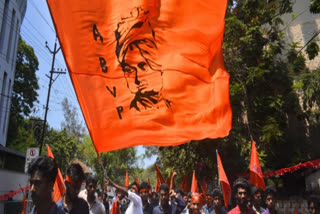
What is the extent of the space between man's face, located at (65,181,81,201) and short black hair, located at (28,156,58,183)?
1.12 meters

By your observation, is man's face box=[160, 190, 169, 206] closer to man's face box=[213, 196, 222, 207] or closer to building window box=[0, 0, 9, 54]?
man's face box=[213, 196, 222, 207]

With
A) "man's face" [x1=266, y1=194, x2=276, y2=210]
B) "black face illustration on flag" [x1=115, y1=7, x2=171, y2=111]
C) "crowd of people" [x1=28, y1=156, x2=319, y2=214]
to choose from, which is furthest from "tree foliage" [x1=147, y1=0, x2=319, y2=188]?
"black face illustration on flag" [x1=115, y1=7, x2=171, y2=111]

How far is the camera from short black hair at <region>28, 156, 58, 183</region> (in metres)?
2.35

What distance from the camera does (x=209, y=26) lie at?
504 cm

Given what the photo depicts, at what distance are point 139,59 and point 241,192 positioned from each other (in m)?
2.10

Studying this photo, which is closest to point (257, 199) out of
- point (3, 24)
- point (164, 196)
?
point (164, 196)

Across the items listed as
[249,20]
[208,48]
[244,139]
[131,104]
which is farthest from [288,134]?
[131,104]

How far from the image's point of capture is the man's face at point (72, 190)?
11.3 ft

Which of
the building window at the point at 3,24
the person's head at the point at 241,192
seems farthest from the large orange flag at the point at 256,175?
the building window at the point at 3,24

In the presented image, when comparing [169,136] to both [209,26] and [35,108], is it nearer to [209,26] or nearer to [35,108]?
[209,26]

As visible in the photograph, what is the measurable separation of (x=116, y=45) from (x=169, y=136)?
132 centimetres

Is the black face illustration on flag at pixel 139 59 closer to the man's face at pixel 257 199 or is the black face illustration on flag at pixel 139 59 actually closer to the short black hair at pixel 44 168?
the short black hair at pixel 44 168

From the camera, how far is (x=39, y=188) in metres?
2.29

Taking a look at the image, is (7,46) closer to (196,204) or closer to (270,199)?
(196,204)
